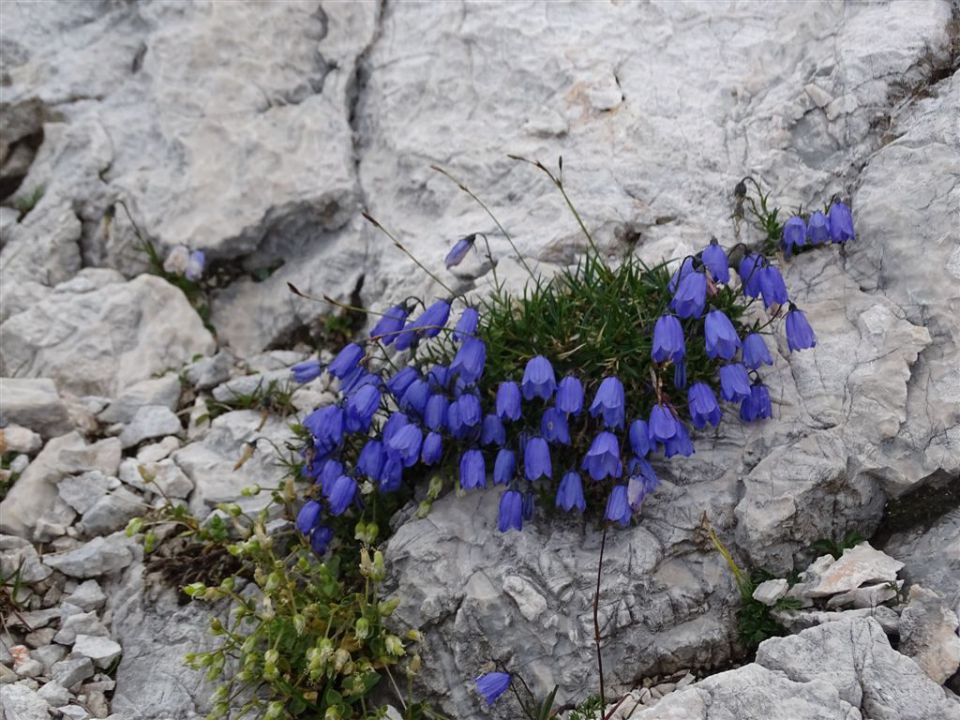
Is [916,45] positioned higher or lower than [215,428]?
higher

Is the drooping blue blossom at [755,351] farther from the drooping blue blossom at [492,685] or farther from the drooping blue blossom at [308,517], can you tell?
the drooping blue blossom at [308,517]

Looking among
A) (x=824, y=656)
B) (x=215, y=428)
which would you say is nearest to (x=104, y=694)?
(x=215, y=428)

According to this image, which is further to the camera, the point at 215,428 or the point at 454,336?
the point at 215,428

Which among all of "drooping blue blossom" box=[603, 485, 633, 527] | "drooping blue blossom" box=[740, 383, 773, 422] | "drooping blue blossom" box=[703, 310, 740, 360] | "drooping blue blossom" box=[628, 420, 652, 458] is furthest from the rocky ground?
"drooping blue blossom" box=[703, 310, 740, 360]

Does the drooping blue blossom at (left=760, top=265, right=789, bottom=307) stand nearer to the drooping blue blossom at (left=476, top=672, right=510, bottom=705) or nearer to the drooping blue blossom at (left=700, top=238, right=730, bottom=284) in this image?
the drooping blue blossom at (left=700, top=238, right=730, bottom=284)

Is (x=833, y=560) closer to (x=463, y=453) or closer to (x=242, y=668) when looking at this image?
(x=463, y=453)

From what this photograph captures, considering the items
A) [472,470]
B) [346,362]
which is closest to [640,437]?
[472,470]
